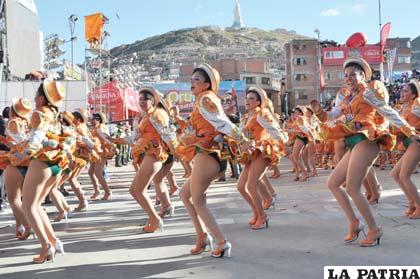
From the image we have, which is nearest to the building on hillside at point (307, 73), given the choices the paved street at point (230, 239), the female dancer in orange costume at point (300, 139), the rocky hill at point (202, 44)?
the female dancer in orange costume at point (300, 139)

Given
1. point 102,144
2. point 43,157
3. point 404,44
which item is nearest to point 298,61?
point 404,44

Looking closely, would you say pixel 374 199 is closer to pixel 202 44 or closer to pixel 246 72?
pixel 246 72

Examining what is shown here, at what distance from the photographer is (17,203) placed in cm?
699

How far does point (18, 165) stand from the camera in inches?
261

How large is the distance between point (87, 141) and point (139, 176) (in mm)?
2697

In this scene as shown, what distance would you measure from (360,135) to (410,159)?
191 centimetres

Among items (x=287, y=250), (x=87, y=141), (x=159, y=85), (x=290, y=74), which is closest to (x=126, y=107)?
(x=87, y=141)

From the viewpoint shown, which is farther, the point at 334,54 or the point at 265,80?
the point at 265,80

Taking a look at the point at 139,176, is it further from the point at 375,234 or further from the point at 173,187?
the point at 173,187

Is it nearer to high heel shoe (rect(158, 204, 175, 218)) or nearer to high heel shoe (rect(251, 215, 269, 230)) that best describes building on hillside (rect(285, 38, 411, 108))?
high heel shoe (rect(158, 204, 175, 218))

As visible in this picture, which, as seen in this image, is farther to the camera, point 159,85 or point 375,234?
point 159,85

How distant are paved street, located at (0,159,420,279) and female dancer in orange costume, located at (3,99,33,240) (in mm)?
448

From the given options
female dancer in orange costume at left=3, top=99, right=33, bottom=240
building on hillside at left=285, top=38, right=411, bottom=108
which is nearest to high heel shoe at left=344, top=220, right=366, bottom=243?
female dancer in orange costume at left=3, top=99, right=33, bottom=240

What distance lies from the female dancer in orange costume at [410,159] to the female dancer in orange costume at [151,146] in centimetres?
335
